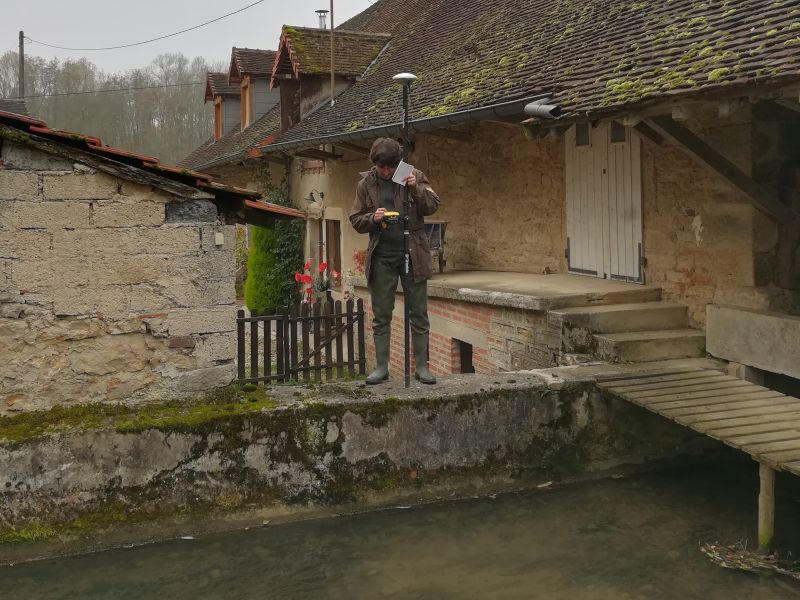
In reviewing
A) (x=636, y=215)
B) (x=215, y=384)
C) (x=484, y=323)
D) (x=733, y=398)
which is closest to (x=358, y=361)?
(x=484, y=323)

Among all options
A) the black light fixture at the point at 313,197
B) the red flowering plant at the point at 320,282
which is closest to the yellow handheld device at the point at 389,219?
the red flowering plant at the point at 320,282

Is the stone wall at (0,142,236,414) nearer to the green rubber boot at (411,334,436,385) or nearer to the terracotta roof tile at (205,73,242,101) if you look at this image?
the green rubber boot at (411,334,436,385)

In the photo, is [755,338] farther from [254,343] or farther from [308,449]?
[254,343]

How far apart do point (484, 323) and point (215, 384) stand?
148 inches

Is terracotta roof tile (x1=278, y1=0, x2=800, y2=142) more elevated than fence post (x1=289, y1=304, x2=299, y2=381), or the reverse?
terracotta roof tile (x1=278, y1=0, x2=800, y2=142)

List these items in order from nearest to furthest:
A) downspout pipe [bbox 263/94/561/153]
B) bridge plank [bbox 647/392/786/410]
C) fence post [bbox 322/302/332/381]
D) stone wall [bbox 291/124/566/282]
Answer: bridge plank [bbox 647/392/786/410], downspout pipe [bbox 263/94/561/153], fence post [bbox 322/302/332/381], stone wall [bbox 291/124/566/282]

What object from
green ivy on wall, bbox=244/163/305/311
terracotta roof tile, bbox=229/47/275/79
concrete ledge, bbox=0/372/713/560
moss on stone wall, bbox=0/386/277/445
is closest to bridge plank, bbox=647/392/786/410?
concrete ledge, bbox=0/372/713/560

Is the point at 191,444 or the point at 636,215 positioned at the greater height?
the point at 636,215

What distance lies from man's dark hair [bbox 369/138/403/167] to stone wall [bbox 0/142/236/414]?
3.62 feet

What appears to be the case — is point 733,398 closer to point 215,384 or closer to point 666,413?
point 666,413

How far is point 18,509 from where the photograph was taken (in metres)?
4.75

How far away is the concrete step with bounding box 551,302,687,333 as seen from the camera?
712 centimetres

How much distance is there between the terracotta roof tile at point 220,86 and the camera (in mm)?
23453

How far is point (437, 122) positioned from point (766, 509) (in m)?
6.04
